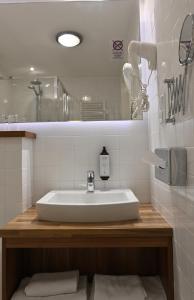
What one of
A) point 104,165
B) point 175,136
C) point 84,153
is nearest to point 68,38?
point 84,153

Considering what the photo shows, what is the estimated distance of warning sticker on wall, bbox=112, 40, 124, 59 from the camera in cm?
169

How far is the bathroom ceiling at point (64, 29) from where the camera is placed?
1.66 m

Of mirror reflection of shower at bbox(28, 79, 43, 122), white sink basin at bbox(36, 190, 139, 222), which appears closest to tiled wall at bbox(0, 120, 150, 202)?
mirror reflection of shower at bbox(28, 79, 43, 122)

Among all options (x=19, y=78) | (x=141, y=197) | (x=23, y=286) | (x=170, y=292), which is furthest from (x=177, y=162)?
(x=19, y=78)

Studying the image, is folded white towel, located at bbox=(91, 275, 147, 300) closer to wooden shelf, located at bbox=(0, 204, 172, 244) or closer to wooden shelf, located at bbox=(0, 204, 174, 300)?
wooden shelf, located at bbox=(0, 204, 174, 300)

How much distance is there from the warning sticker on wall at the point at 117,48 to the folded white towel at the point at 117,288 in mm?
1359

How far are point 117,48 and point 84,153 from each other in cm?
75

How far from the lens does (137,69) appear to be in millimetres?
1350

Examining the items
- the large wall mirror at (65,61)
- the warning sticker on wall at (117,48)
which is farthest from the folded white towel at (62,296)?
the warning sticker on wall at (117,48)

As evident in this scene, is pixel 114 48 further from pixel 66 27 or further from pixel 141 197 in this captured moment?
pixel 141 197

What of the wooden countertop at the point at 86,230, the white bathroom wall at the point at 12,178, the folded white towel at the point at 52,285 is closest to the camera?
the wooden countertop at the point at 86,230

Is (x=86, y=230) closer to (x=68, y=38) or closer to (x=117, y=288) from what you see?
(x=117, y=288)

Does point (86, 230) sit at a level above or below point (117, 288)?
above

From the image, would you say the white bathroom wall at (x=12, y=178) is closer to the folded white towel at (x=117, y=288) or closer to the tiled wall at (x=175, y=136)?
the folded white towel at (x=117, y=288)
